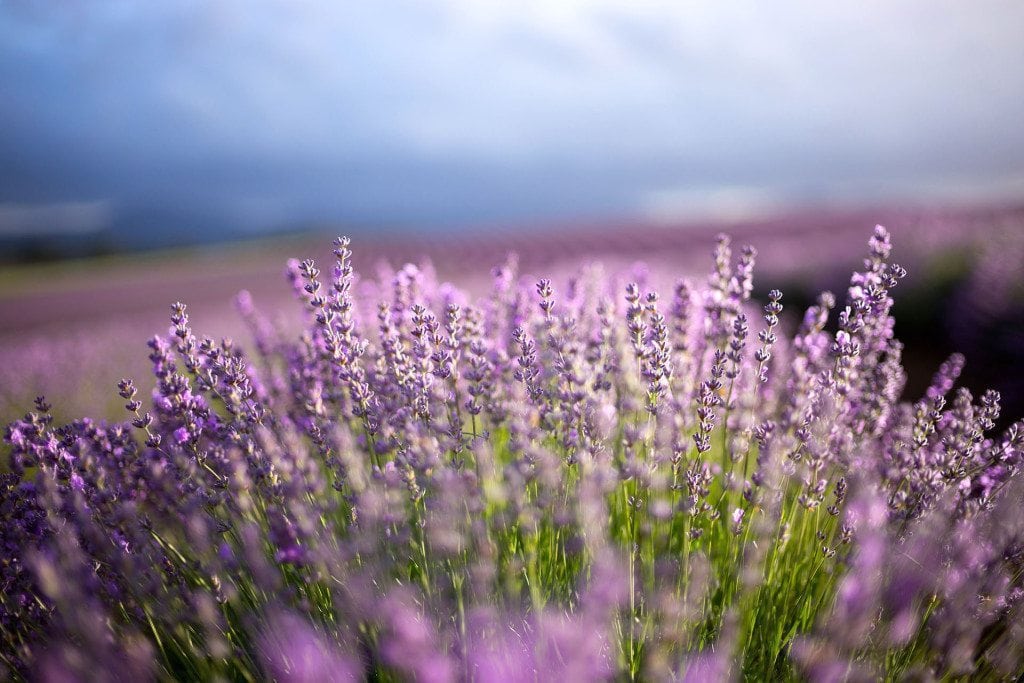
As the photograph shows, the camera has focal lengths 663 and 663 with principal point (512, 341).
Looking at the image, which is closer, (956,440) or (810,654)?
(810,654)

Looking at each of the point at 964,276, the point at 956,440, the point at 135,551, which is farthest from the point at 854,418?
the point at 964,276

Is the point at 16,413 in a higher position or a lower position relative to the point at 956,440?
lower

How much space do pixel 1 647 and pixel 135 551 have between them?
439 mm

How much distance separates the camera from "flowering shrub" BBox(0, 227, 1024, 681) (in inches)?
56.4

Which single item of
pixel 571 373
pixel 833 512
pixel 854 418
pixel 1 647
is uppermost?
pixel 571 373

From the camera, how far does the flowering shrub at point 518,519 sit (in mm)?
1432

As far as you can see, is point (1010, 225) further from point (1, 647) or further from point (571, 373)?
point (1, 647)

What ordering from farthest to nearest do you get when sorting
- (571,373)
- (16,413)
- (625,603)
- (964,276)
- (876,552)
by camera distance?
(964,276)
(16,413)
(571,373)
(625,603)
(876,552)

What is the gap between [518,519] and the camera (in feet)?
5.33

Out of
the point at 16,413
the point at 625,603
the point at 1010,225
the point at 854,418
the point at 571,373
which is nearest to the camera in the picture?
the point at 625,603

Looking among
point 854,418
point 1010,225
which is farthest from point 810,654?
point 1010,225

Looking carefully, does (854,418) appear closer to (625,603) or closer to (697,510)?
(697,510)

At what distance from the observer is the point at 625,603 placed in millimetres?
1541

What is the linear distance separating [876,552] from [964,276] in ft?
20.3
